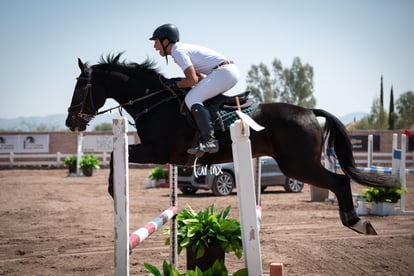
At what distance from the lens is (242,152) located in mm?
3057

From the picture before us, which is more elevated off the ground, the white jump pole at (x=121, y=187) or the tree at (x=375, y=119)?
the tree at (x=375, y=119)

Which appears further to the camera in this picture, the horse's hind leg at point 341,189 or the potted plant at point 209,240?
the horse's hind leg at point 341,189

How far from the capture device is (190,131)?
16.9 feet

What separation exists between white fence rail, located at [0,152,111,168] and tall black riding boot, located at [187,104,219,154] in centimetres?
2590

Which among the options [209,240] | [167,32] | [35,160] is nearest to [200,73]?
[167,32]

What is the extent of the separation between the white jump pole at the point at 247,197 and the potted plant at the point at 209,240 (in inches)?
59.2

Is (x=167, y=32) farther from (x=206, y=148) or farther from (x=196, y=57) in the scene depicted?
(x=206, y=148)

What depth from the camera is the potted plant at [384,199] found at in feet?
33.2

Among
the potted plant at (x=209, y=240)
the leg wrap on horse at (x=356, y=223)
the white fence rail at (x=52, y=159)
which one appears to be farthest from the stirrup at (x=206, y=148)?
the white fence rail at (x=52, y=159)

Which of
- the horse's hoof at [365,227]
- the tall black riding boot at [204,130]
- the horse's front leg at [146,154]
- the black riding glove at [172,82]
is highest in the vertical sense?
the black riding glove at [172,82]

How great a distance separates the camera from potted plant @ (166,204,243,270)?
14.9ft

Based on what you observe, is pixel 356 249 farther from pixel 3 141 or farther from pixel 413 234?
pixel 3 141

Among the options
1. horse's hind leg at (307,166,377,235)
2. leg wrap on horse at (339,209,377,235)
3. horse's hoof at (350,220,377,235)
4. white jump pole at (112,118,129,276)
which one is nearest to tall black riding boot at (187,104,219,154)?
horse's hind leg at (307,166,377,235)

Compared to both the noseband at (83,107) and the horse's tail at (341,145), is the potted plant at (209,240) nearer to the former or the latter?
the horse's tail at (341,145)
